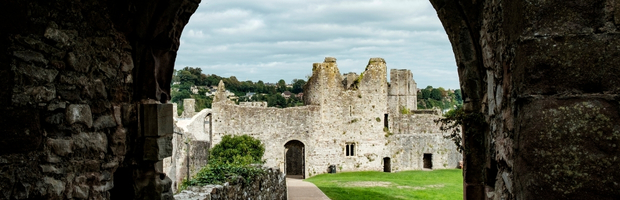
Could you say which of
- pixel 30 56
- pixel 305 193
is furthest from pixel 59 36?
pixel 305 193

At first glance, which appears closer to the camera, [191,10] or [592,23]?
[592,23]

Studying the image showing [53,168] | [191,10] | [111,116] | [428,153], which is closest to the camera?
[53,168]

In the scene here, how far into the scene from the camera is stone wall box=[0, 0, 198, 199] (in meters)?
3.66

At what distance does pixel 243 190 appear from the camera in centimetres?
857

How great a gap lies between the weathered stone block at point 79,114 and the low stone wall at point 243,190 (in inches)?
77.2

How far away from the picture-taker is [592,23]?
2.47 meters

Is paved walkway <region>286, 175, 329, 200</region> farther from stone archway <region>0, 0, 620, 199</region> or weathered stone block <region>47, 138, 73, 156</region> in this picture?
weathered stone block <region>47, 138, 73, 156</region>

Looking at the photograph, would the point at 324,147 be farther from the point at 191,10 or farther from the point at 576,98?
the point at 576,98

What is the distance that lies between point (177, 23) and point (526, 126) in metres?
3.68

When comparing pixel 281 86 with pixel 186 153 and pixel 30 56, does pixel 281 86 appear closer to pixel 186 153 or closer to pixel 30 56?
pixel 186 153

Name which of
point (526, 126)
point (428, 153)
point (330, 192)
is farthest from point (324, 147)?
point (526, 126)

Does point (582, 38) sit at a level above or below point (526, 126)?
above

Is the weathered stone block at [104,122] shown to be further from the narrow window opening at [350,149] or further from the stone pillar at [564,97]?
the narrow window opening at [350,149]

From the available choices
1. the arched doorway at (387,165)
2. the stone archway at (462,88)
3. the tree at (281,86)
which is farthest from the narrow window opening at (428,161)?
the tree at (281,86)
